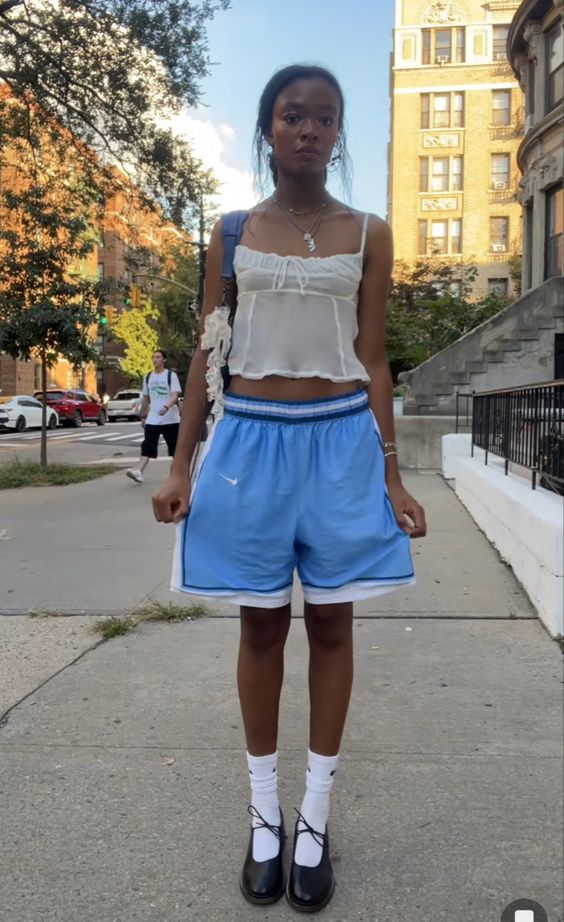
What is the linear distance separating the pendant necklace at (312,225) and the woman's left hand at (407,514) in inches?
27.5

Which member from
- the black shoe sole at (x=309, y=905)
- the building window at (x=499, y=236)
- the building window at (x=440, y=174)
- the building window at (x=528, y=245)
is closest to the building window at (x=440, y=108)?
the building window at (x=440, y=174)

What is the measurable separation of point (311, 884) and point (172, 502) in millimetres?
1068

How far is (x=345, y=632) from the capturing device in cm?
208

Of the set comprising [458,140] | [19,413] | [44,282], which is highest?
[458,140]

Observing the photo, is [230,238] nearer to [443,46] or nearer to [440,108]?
[440,108]

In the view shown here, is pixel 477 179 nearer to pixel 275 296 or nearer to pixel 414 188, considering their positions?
pixel 414 188

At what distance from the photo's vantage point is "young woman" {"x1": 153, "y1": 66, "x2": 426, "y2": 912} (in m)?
1.97

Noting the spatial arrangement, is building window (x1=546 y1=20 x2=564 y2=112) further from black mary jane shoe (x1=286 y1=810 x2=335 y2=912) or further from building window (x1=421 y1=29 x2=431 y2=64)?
building window (x1=421 y1=29 x2=431 y2=64)

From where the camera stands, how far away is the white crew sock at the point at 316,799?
2.04m

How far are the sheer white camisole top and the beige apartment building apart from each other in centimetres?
3763

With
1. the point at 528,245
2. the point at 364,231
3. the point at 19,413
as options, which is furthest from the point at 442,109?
the point at 364,231

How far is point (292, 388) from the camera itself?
6.61ft

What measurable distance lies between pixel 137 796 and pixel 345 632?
99 cm

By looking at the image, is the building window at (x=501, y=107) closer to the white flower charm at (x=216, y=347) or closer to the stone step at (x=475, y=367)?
the stone step at (x=475, y=367)
